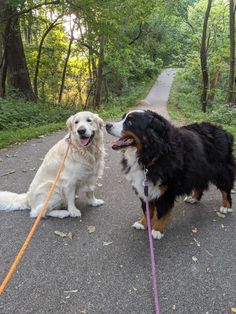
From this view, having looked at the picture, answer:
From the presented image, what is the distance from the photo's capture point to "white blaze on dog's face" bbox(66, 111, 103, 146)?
13.2 feet

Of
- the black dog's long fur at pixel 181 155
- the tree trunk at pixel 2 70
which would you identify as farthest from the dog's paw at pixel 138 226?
the tree trunk at pixel 2 70

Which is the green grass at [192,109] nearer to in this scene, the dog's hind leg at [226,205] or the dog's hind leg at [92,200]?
the dog's hind leg at [226,205]

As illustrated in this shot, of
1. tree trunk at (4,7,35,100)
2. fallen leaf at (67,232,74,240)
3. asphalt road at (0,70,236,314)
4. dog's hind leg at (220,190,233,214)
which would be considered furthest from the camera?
tree trunk at (4,7,35,100)

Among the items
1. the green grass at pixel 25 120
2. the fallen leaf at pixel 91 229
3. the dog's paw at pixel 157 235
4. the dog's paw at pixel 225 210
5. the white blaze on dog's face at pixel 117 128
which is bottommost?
the green grass at pixel 25 120

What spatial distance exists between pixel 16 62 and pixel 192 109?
41.3 feet

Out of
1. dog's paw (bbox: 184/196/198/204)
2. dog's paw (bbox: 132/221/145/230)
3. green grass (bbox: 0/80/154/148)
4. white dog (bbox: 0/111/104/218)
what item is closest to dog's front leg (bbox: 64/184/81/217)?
white dog (bbox: 0/111/104/218)

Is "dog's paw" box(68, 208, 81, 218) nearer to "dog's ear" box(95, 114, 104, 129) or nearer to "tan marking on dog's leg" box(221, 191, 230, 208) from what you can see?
"dog's ear" box(95, 114, 104, 129)

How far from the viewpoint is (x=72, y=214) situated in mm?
4191

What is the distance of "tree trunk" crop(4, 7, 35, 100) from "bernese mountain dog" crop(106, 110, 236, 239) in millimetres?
10930

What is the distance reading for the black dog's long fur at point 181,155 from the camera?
10.8 feet

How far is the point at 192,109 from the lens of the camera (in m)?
20.3

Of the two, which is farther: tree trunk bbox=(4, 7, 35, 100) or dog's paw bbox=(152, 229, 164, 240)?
tree trunk bbox=(4, 7, 35, 100)

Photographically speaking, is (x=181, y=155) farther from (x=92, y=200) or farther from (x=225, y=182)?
(x=92, y=200)

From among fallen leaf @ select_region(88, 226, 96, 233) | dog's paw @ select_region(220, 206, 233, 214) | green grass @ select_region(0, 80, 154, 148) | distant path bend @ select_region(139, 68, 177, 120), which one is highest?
dog's paw @ select_region(220, 206, 233, 214)
